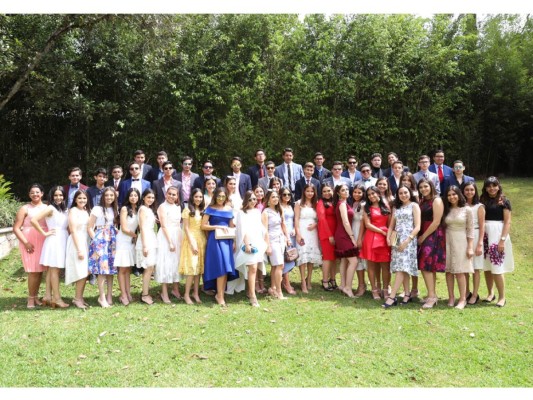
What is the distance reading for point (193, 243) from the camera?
6199mm

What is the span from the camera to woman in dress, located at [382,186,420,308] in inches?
245

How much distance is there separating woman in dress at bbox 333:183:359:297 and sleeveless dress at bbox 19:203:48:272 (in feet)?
13.3

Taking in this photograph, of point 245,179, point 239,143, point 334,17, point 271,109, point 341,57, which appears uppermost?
point 334,17

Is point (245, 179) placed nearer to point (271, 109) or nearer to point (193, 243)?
point (193, 243)

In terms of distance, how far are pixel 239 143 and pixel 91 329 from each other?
8.34 meters

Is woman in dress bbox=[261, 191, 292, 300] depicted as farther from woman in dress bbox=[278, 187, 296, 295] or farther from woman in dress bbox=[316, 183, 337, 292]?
woman in dress bbox=[316, 183, 337, 292]

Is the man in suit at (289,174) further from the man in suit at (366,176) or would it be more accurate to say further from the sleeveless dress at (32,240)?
the sleeveless dress at (32,240)

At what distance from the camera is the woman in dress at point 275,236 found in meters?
6.57

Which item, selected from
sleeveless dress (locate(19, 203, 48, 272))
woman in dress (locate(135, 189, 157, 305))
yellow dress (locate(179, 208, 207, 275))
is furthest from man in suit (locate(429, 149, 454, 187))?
sleeveless dress (locate(19, 203, 48, 272))

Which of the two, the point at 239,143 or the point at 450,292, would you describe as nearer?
the point at 450,292

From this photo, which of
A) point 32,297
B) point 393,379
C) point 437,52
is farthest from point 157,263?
point 437,52

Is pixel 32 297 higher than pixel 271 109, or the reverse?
pixel 271 109

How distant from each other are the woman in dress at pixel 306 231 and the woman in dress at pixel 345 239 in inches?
12.6

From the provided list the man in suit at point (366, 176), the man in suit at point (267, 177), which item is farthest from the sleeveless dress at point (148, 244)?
the man in suit at point (366, 176)
